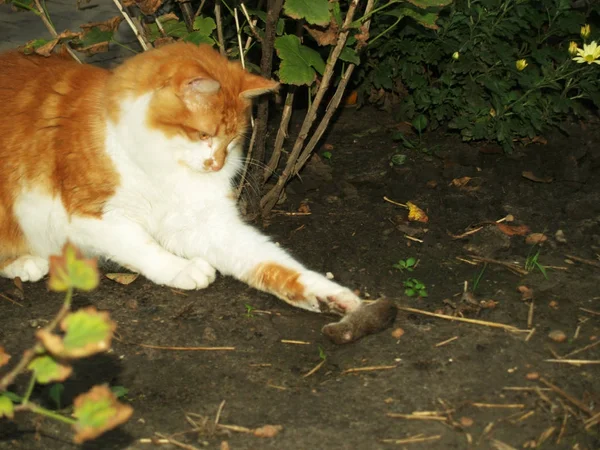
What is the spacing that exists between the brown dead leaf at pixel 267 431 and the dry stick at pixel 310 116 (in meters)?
1.52

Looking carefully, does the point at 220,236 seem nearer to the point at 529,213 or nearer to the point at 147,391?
the point at 147,391

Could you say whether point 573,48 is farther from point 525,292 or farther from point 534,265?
point 525,292

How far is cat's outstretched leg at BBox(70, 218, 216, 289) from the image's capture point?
320 cm

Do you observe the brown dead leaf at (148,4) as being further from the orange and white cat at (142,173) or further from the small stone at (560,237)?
the small stone at (560,237)

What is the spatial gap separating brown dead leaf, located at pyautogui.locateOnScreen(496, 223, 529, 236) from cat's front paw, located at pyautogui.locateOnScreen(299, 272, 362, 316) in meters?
1.04

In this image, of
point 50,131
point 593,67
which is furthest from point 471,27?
point 50,131

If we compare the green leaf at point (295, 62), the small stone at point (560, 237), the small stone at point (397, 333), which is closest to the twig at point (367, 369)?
the small stone at point (397, 333)

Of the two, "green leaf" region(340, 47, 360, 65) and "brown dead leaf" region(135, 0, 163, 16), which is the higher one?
"brown dead leaf" region(135, 0, 163, 16)

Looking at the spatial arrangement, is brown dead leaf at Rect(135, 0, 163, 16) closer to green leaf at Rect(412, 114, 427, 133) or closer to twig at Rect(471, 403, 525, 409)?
green leaf at Rect(412, 114, 427, 133)

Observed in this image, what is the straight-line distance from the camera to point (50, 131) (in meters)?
3.27

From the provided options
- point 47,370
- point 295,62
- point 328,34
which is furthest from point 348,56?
point 47,370

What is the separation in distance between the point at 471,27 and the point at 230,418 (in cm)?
256

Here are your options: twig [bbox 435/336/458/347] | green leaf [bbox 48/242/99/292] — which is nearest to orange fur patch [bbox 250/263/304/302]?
twig [bbox 435/336/458/347]

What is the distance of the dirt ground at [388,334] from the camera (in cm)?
242
